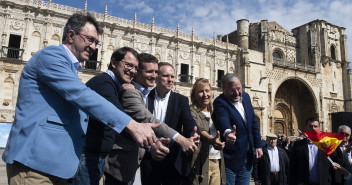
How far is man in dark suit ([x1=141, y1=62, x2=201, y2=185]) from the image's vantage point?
2621mm

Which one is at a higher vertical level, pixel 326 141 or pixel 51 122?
pixel 51 122

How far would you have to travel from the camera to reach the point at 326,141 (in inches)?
165

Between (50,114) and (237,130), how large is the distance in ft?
8.03

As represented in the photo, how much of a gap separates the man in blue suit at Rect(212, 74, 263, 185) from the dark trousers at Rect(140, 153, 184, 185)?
861mm

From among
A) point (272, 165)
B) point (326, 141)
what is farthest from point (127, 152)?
point (272, 165)

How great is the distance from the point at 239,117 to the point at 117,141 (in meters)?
1.89

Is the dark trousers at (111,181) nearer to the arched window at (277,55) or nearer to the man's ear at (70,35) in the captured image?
the man's ear at (70,35)

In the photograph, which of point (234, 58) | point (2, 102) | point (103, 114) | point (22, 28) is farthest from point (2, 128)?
point (234, 58)

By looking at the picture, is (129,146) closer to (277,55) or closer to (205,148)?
(205,148)

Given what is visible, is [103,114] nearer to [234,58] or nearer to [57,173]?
[57,173]

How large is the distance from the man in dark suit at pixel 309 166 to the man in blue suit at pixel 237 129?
1.62 m

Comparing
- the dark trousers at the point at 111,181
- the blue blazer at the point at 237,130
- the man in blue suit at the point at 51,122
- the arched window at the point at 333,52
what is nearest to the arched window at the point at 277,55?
the arched window at the point at 333,52

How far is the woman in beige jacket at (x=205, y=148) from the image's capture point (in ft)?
9.45

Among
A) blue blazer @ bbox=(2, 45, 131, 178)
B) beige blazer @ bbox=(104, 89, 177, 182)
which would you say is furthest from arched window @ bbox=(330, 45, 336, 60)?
blue blazer @ bbox=(2, 45, 131, 178)
